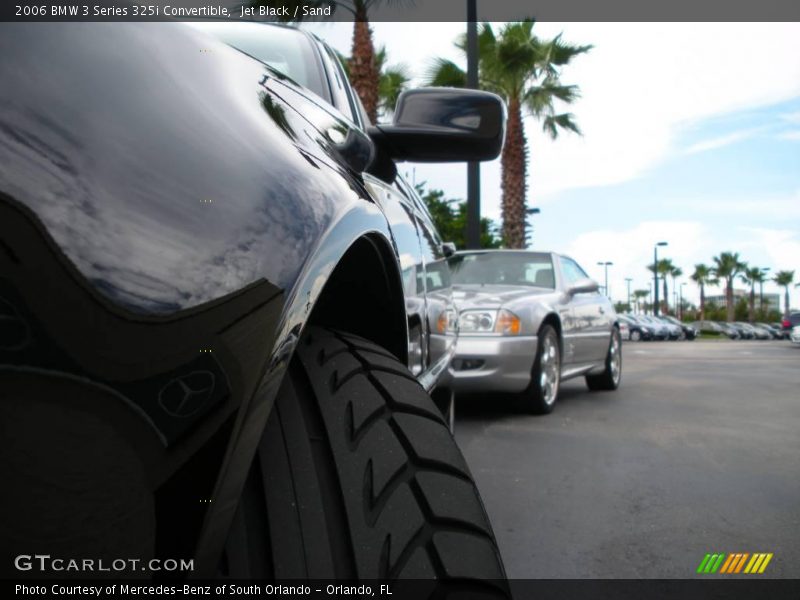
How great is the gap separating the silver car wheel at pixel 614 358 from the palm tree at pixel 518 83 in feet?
34.6

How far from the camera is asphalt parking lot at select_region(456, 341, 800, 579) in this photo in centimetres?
263

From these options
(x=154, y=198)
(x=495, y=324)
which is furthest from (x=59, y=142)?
(x=495, y=324)

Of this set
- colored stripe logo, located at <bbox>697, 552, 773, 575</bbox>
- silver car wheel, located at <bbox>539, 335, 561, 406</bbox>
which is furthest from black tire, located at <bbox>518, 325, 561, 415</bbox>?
colored stripe logo, located at <bbox>697, 552, 773, 575</bbox>

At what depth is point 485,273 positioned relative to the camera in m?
6.89

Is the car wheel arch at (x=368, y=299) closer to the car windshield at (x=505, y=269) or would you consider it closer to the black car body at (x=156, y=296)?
the black car body at (x=156, y=296)

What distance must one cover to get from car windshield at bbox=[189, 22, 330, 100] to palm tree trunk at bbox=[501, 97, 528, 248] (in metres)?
17.3

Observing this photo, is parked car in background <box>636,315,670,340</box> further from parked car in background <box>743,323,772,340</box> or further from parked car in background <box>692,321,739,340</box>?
parked car in background <box>692,321,739,340</box>

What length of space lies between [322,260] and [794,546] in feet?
7.93

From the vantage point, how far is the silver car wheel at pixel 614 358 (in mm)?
8109

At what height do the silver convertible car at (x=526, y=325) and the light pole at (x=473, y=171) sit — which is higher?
the light pole at (x=473, y=171)

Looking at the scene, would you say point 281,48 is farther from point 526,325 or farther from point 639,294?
point 639,294

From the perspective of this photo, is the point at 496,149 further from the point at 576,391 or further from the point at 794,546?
the point at 576,391

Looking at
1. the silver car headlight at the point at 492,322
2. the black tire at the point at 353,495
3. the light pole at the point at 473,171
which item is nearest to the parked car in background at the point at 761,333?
the light pole at the point at 473,171

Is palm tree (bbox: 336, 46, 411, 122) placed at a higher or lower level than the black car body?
higher
